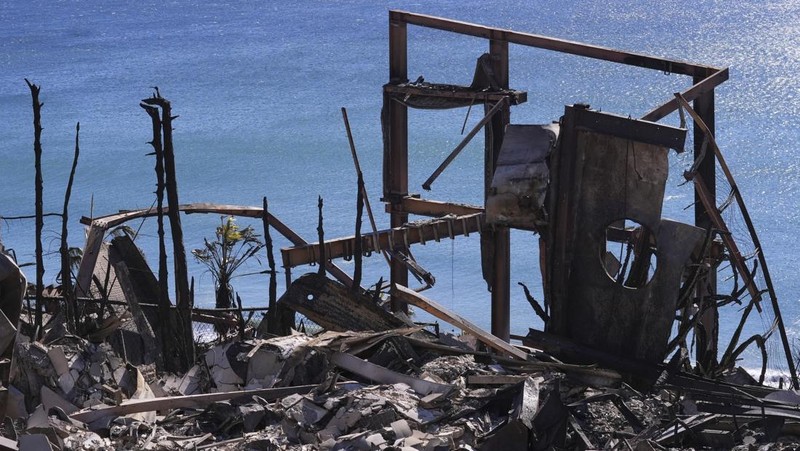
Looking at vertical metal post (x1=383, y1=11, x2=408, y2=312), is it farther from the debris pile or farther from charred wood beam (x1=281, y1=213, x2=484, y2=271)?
the debris pile

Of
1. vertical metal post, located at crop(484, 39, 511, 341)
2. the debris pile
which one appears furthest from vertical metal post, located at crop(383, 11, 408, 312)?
the debris pile

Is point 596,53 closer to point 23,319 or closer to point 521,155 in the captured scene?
point 521,155

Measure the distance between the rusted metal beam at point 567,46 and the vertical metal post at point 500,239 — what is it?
0.18 meters

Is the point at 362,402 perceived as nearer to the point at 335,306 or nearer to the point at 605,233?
the point at 335,306

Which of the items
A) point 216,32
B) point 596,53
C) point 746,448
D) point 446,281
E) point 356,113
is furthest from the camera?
point 216,32

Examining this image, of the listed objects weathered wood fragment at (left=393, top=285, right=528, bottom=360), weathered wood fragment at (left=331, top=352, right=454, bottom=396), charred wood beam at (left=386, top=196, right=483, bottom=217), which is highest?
charred wood beam at (left=386, top=196, right=483, bottom=217)

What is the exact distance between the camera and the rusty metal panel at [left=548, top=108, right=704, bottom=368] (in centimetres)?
902

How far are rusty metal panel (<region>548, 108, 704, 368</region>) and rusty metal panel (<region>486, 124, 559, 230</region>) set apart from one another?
6.2 inches

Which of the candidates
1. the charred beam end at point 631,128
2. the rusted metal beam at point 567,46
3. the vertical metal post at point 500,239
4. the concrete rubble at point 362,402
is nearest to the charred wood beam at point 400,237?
the vertical metal post at point 500,239

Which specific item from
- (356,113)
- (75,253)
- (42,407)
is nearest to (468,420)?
(42,407)

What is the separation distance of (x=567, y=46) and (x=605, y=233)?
4671mm

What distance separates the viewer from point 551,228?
9.51 meters

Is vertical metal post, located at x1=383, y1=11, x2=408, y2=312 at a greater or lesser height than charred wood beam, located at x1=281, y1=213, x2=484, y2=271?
greater

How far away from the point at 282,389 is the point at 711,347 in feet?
13.2
